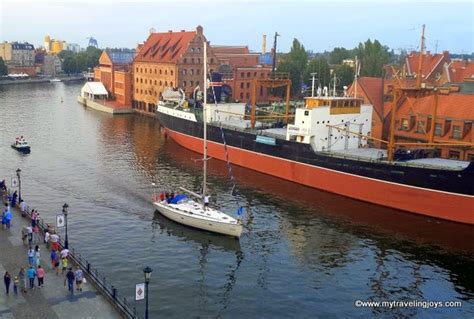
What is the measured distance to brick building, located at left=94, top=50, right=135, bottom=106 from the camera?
11944 centimetres

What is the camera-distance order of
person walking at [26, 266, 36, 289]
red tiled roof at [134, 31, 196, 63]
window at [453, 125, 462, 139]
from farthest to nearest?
A: 1. red tiled roof at [134, 31, 196, 63]
2. window at [453, 125, 462, 139]
3. person walking at [26, 266, 36, 289]

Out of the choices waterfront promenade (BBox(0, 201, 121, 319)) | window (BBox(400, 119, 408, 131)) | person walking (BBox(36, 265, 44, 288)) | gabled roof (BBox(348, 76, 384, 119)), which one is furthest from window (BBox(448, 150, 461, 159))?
person walking (BBox(36, 265, 44, 288))

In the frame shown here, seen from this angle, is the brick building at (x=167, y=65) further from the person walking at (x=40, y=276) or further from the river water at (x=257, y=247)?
the person walking at (x=40, y=276)

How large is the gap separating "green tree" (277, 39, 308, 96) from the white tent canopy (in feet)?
144

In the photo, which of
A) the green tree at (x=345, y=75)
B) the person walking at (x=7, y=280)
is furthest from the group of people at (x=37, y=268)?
the green tree at (x=345, y=75)

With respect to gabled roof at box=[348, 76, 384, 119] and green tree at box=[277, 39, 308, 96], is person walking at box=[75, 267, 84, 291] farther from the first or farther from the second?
green tree at box=[277, 39, 308, 96]

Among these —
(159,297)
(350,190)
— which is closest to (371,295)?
(159,297)

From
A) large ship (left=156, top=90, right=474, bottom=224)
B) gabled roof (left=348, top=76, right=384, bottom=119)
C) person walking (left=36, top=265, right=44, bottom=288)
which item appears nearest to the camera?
person walking (left=36, top=265, right=44, bottom=288)

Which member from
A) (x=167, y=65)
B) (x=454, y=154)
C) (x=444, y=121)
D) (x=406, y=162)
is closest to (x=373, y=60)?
(x=167, y=65)

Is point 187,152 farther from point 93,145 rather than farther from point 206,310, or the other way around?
point 206,310

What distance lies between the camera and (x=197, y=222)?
3969 cm

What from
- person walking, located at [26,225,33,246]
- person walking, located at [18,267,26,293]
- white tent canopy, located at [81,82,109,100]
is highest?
white tent canopy, located at [81,82,109,100]

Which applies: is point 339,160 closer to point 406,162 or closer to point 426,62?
point 406,162

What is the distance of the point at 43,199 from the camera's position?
47438 millimetres
